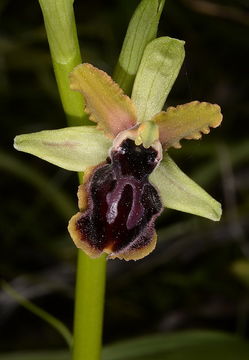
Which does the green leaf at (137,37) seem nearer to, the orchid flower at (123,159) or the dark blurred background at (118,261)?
the orchid flower at (123,159)

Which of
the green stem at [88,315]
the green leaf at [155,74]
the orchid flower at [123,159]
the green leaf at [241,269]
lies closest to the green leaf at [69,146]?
the orchid flower at [123,159]

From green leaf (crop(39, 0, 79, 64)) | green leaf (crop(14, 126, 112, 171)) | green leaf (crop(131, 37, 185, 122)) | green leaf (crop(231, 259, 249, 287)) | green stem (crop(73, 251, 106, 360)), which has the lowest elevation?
green stem (crop(73, 251, 106, 360))

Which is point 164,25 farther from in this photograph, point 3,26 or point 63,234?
point 63,234

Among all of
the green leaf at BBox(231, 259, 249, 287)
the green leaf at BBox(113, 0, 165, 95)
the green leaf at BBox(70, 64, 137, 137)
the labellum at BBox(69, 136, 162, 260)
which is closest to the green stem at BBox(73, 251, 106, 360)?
the labellum at BBox(69, 136, 162, 260)

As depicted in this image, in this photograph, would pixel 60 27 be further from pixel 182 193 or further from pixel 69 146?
pixel 182 193

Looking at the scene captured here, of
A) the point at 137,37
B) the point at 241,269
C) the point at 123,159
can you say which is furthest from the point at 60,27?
the point at 241,269

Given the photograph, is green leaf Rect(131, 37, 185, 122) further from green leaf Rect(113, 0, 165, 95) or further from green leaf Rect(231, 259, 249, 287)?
green leaf Rect(231, 259, 249, 287)

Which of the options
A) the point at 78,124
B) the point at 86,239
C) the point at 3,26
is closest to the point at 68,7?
the point at 78,124
